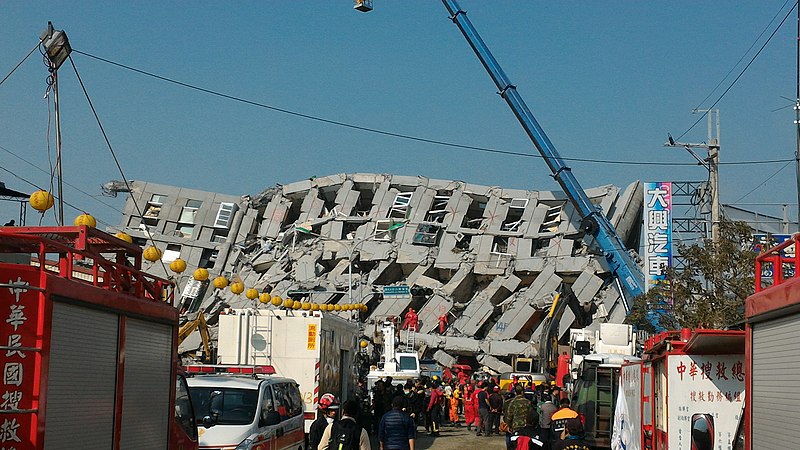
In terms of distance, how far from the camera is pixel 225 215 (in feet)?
229

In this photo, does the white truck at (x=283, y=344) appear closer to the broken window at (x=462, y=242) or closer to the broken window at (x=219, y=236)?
the broken window at (x=462, y=242)

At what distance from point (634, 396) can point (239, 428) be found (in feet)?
18.2

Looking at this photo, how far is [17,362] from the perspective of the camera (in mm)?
6809

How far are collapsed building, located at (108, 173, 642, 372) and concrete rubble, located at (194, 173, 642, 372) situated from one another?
0.23 ft

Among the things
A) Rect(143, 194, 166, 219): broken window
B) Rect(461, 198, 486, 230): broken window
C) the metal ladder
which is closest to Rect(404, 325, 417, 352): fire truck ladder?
the metal ladder

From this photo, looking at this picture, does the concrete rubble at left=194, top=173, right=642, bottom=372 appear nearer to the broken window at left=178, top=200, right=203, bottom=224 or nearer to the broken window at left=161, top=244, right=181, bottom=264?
the broken window at left=161, top=244, right=181, bottom=264

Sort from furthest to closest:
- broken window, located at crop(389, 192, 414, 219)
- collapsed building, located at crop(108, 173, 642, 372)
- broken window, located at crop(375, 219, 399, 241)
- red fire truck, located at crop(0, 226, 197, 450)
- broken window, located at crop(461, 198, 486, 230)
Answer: broken window, located at crop(461, 198, 486, 230) → broken window, located at crop(389, 192, 414, 219) → broken window, located at crop(375, 219, 399, 241) → collapsed building, located at crop(108, 173, 642, 372) → red fire truck, located at crop(0, 226, 197, 450)

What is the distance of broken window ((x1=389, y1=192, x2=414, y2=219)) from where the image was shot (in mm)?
65438

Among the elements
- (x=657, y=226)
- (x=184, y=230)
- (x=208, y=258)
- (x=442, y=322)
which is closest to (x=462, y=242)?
(x=442, y=322)

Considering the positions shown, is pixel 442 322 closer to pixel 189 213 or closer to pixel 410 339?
pixel 410 339

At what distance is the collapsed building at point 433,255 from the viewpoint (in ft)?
193

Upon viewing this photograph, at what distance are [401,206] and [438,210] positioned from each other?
98.5 inches

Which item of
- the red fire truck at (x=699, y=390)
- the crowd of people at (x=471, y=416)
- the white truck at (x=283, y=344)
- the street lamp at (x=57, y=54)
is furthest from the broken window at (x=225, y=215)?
the red fire truck at (x=699, y=390)

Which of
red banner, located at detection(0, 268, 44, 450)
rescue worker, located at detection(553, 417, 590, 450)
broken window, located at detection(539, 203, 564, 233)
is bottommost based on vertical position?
rescue worker, located at detection(553, 417, 590, 450)
